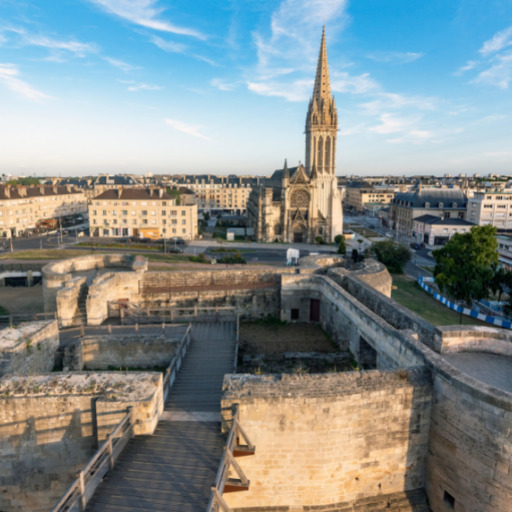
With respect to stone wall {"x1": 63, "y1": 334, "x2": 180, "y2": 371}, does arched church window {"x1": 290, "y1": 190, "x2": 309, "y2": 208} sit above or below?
above

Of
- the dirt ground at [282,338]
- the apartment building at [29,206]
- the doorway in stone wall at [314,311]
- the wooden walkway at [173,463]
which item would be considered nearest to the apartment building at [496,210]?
the doorway in stone wall at [314,311]

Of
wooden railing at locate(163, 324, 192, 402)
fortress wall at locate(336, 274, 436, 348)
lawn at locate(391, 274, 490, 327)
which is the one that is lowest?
lawn at locate(391, 274, 490, 327)

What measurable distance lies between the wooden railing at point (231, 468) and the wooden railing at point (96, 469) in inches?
94.3

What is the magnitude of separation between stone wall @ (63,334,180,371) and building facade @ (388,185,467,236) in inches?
2447

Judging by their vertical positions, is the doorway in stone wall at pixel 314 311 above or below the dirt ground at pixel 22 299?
above

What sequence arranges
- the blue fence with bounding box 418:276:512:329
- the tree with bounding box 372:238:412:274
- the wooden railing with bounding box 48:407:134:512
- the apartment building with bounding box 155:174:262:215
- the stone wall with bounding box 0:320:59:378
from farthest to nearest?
the apartment building with bounding box 155:174:262:215 → the tree with bounding box 372:238:412:274 → the blue fence with bounding box 418:276:512:329 → the stone wall with bounding box 0:320:59:378 → the wooden railing with bounding box 48:407:134:512

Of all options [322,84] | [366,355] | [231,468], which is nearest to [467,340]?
[366,355]

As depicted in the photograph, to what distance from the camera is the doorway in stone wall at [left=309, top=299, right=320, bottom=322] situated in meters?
21.4

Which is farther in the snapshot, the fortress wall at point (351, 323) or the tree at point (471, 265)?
the tree at point (471, 265)

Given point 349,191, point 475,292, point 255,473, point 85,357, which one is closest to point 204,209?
point 349,191

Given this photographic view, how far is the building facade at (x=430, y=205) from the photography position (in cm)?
6856

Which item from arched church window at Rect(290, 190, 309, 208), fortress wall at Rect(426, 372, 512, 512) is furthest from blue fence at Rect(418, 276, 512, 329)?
arched church window at Rect(290, 190, 309, 208)

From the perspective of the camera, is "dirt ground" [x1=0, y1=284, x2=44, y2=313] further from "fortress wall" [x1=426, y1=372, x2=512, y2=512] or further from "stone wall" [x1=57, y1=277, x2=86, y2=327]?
"fortress wall" [x1=426, y1=372, x2=512, y2=512]

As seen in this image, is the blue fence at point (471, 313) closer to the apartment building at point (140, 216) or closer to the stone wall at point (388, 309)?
the stone wall at point (388, 309)
